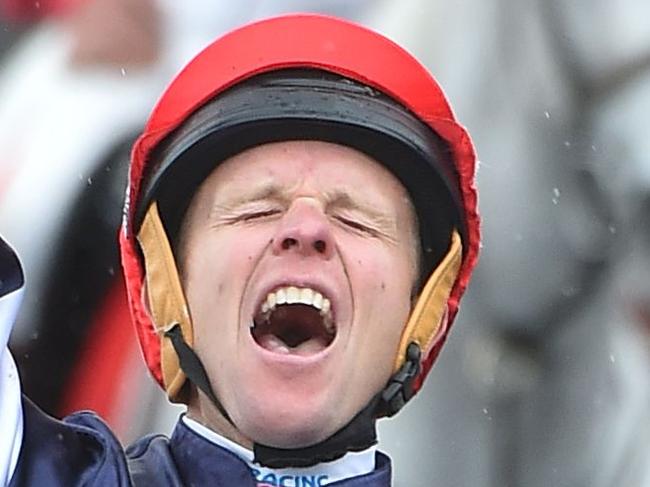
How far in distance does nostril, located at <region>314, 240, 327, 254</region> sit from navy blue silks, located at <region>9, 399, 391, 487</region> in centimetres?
19

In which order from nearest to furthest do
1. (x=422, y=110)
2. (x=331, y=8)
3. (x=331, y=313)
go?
1. (x=331, y=313)
2. (x=422, y=110)
3. (x=331, y=8)

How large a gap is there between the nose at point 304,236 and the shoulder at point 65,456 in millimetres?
199

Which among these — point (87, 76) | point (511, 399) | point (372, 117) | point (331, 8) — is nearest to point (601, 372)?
point (511, 399)

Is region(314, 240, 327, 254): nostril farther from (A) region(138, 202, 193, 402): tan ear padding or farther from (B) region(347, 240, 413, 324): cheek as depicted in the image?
(A) region(138, 202, 193, 402): tan ear padding

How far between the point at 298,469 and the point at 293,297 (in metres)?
0.16

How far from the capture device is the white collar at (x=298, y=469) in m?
1.30

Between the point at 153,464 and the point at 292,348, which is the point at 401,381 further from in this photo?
the point at 153,464

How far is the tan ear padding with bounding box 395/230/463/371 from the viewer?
132 cm

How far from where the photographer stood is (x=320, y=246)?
1239 mm

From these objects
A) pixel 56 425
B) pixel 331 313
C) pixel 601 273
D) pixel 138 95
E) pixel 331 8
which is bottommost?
pixel 56 425

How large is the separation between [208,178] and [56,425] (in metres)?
0.23

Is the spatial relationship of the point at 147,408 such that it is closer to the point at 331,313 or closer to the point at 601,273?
the point at 601,273

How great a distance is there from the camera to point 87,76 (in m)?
2.19

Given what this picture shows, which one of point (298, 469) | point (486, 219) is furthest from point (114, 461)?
point (486, 219)
